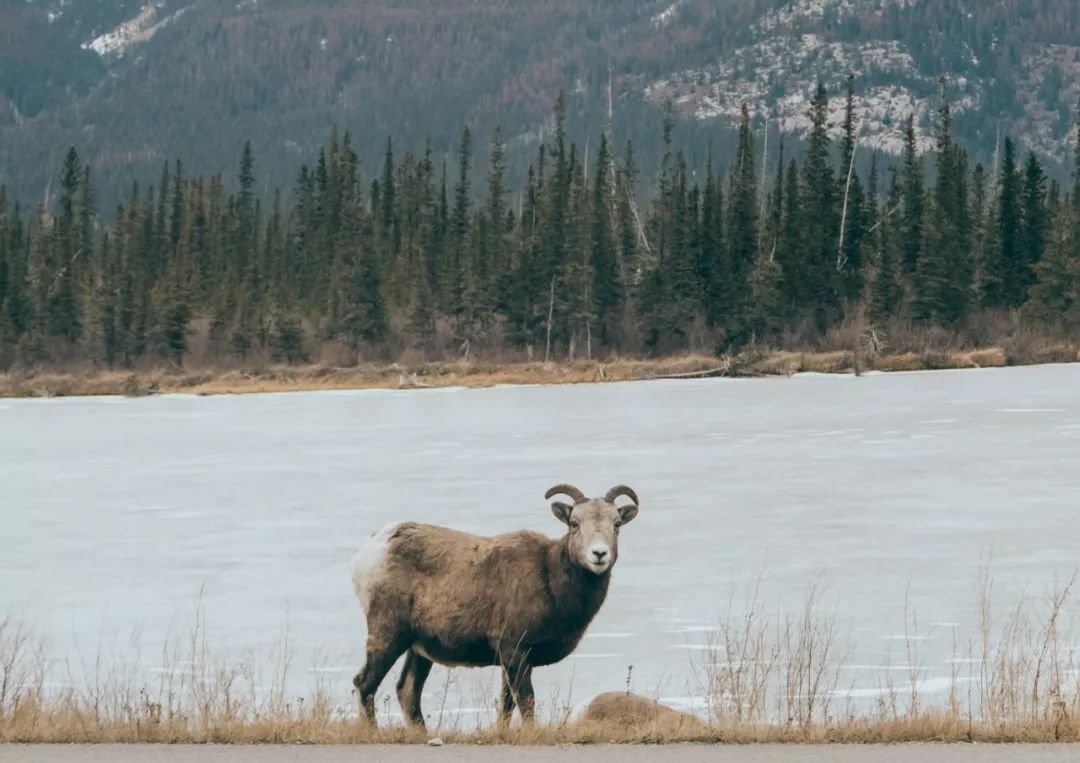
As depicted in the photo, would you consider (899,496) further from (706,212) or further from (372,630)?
(706,212)

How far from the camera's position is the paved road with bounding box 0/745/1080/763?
8320mm

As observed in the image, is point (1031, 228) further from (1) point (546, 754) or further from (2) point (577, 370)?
(1) point (546, 754)

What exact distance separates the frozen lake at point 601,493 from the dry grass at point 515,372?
22.8 m

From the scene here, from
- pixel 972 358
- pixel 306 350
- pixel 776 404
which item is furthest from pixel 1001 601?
pixel 306 350

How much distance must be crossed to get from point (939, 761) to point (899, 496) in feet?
60.8

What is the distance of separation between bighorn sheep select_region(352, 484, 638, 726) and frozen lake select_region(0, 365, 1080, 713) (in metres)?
1.09

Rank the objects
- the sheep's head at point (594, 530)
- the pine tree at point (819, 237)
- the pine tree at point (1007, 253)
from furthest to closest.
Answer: the pine tree at point (819, 237) < the pine tree at point (1007, 253) < the sheep's head at point (594, 530)

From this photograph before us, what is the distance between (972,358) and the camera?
245ft

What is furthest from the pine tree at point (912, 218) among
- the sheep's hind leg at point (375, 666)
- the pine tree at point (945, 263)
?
the sheep's hind leg at point (375, 666)

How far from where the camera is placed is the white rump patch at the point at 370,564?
35.9ft

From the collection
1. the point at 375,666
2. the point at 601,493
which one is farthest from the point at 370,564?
the point at 601,493

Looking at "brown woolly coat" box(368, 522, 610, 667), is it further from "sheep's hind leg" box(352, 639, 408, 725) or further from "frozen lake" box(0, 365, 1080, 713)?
"frozen lake" box(0, 365, 1080, 713)

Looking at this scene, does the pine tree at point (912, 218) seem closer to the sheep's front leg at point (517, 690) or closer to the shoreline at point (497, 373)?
the shoreline at point (497, 373)

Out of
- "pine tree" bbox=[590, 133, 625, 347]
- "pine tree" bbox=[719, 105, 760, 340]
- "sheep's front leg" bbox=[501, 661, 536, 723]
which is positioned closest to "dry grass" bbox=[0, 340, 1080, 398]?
"pine tree" bbox=[719, 105, 760, 340]
